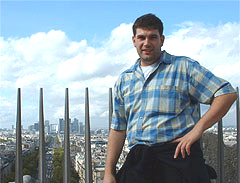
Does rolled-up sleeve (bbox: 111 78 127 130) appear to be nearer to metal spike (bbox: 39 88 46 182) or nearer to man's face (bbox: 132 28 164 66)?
man's face (bbox: 132 28 164 66)

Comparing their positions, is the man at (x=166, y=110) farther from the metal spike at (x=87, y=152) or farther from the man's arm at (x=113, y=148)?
the metal spike at (x=87, y=152)

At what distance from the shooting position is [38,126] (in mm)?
3152

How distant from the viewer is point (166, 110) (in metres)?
1.66

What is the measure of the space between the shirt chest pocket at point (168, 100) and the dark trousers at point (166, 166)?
0.18m

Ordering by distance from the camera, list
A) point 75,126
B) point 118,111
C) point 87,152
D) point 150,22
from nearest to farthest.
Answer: point 150,22 < point 118,111 < point 87,152 < point 75,126

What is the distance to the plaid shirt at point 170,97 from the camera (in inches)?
64.7

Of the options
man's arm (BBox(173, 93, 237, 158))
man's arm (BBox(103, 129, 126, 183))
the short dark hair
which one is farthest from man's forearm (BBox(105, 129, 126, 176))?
the short dark hair

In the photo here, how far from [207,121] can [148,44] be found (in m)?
0.51

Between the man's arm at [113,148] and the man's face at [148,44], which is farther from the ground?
the man's face at [148,44]

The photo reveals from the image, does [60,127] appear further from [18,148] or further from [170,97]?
[170,97]

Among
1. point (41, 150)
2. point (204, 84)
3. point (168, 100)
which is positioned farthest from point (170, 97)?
point (41, 150)

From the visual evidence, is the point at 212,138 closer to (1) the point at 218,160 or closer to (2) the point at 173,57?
(1) the point at 218,160

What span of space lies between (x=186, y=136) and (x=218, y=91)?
278 mm

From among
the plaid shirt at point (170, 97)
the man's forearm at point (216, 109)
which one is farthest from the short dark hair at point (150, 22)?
the man's forearm at point (216, 109)
